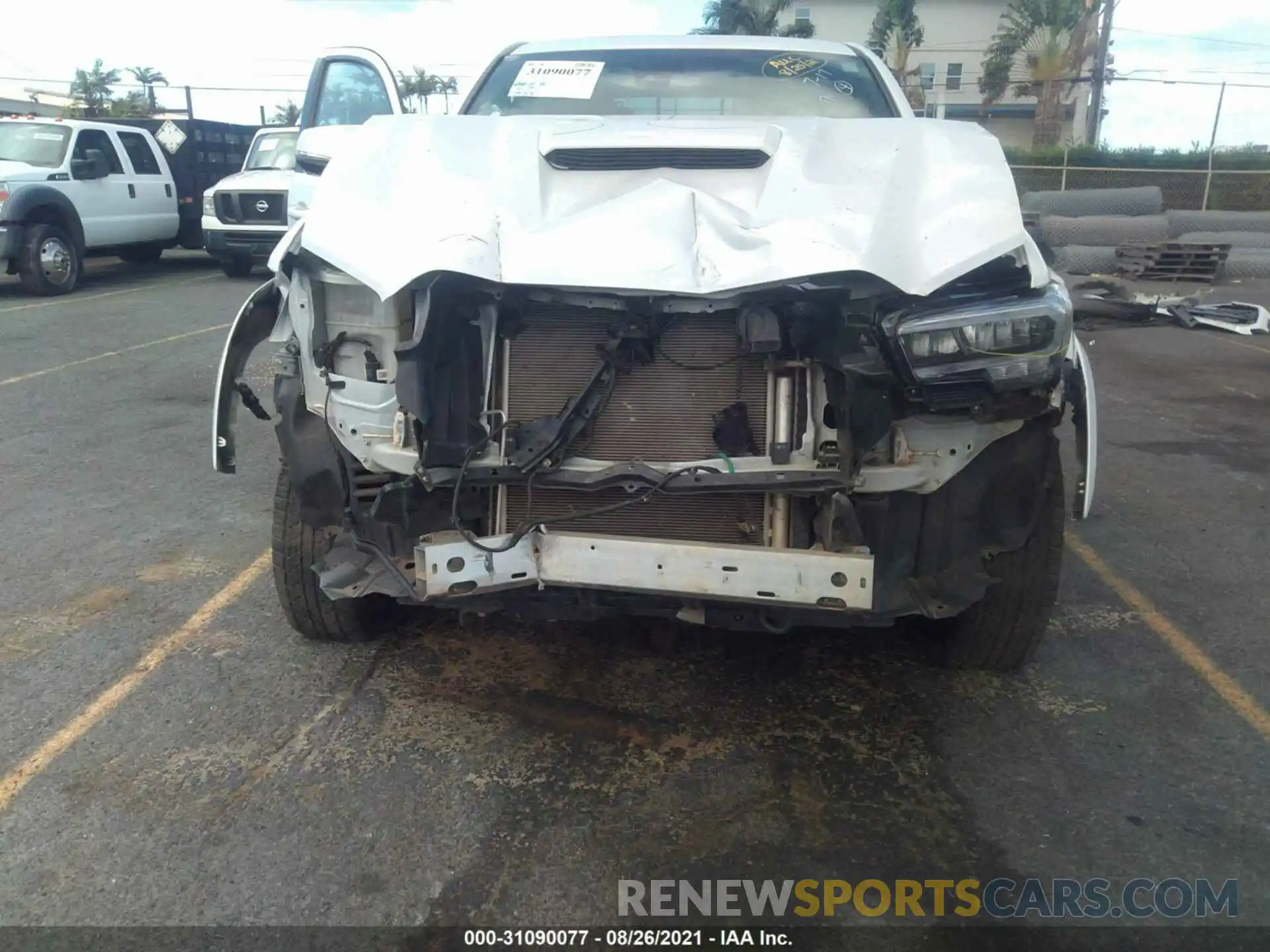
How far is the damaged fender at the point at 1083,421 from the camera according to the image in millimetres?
3098

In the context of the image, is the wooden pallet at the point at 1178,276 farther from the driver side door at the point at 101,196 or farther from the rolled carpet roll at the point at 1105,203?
the driver side door at the point at 101,196

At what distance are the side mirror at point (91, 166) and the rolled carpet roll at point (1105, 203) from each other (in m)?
13.5

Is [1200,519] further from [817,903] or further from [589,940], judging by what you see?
[589,940]

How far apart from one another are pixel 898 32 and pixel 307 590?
164 ft

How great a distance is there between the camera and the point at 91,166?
44.3 ft

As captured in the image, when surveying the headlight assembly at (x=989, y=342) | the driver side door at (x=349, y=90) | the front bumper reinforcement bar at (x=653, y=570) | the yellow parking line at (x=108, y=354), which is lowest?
the yellow parking line at (x=108, y=354)

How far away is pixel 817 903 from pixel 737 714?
2.80 feet

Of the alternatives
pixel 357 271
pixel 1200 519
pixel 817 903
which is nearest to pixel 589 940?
pixel 817 903

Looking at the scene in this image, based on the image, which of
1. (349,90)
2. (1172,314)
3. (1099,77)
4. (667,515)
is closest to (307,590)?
(667,515)

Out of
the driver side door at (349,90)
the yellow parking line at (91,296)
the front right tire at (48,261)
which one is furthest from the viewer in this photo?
the front right tire at (48,261)

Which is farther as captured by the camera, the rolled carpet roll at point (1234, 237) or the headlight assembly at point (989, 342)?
the rolled carpet roll at point (1234, 237)

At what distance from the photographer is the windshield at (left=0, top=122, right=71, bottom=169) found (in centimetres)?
1304

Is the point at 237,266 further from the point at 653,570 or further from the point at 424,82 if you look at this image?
the point at 424,82

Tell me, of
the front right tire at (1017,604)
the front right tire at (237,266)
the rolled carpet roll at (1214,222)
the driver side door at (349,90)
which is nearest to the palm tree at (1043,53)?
the rolled carpet roll at (1214,222)
